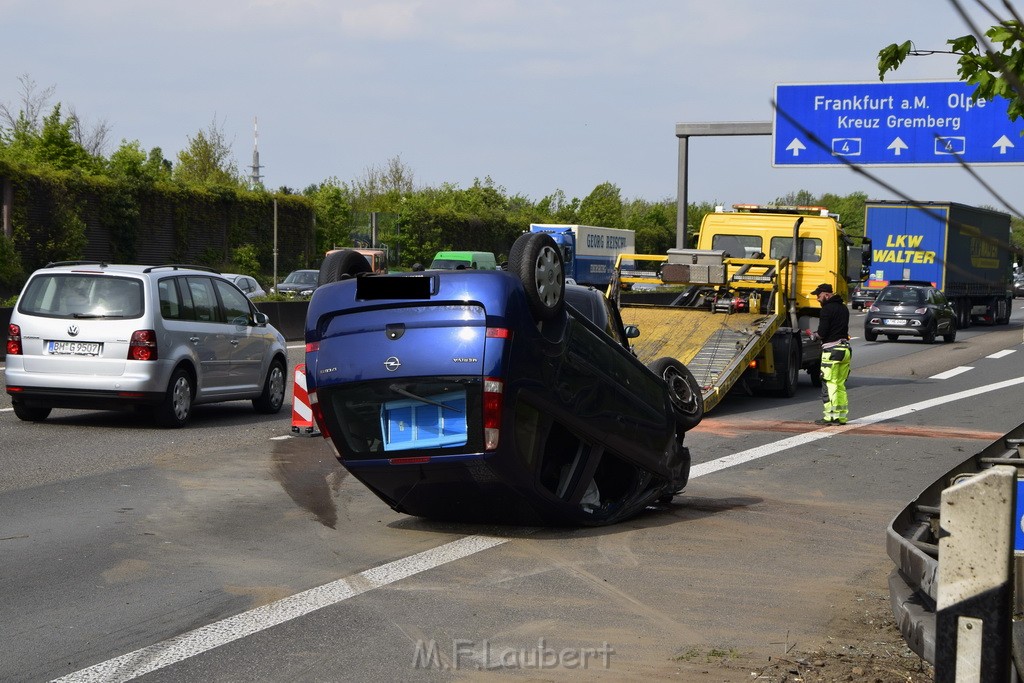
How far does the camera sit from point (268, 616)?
6504 millimetres

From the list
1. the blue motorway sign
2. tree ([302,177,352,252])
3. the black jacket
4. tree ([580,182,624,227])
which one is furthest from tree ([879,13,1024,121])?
tree ([580,182,624,227])

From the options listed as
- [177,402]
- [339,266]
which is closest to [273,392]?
[177,402]

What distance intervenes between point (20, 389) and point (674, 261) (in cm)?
1017

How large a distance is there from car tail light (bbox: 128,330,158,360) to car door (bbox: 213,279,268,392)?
5.14 ft

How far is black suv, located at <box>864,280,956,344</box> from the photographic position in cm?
3538

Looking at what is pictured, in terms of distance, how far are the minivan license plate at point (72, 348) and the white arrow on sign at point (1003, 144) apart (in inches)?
867

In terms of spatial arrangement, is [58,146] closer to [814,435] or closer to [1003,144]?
[1003,144]

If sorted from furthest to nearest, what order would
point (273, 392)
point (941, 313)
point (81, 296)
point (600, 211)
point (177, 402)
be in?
1. point (600, 211)
2. point (941, 313)
3. point (273, 392)
4. point (177, 402)
5. point (81, 296)

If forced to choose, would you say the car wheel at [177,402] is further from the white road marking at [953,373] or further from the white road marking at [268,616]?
the white road marking at [953,373]

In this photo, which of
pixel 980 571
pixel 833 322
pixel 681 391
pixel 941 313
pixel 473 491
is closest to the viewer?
pixel 980 571

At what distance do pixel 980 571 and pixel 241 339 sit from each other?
12570 millimetres

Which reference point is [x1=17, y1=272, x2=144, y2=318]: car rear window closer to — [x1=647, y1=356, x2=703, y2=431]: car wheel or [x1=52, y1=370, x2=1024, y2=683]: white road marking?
[x1=647, y1=356, x2=703, y2=431]: car wheel

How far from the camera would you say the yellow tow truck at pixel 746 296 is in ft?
59.5

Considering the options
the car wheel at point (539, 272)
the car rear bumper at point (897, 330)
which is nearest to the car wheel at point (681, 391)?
the car wheel at point (539, 272)
